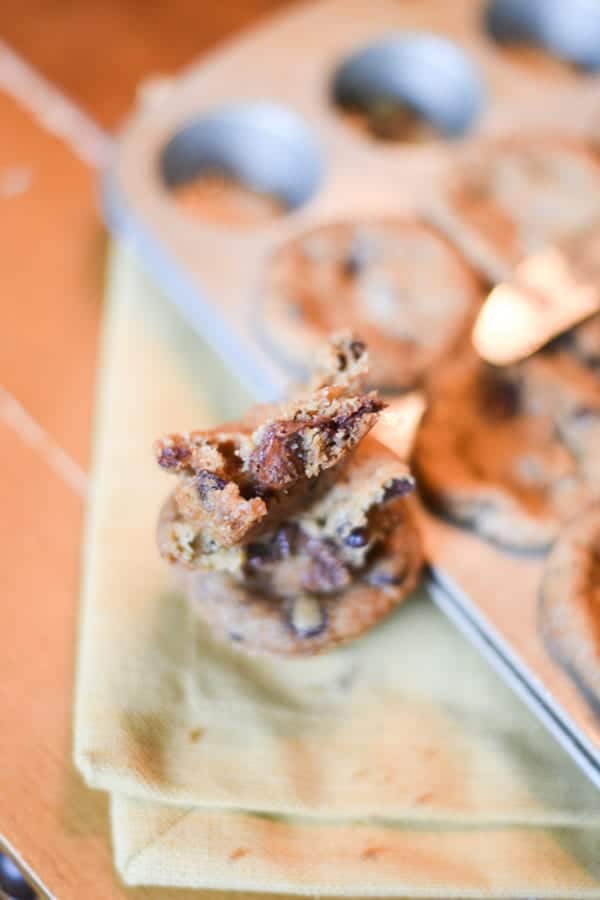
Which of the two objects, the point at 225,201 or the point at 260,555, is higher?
the point at 225,201

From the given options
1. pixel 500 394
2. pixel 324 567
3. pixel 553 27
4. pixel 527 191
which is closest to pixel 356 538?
pixel 324 567

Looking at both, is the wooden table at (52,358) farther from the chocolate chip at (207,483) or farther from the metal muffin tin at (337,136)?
the chocolate chip at (207,483)

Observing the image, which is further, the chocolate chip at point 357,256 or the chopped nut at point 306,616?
the chocolate chip at point 357,256

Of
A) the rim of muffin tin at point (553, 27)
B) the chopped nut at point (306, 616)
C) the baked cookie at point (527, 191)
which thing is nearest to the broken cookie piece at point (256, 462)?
the chopped nut at point (306, 616)

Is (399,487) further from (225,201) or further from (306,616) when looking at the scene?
(225,201)

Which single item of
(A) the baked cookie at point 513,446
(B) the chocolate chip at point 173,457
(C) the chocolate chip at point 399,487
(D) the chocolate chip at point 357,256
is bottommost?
(A) the baked cookie at point 513,446

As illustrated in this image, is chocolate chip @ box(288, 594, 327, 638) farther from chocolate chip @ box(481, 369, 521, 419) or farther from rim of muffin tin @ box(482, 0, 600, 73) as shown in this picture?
rim of muffin tin @ box(482, 0, 600, 73)

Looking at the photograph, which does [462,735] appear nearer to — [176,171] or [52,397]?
[52,397]
